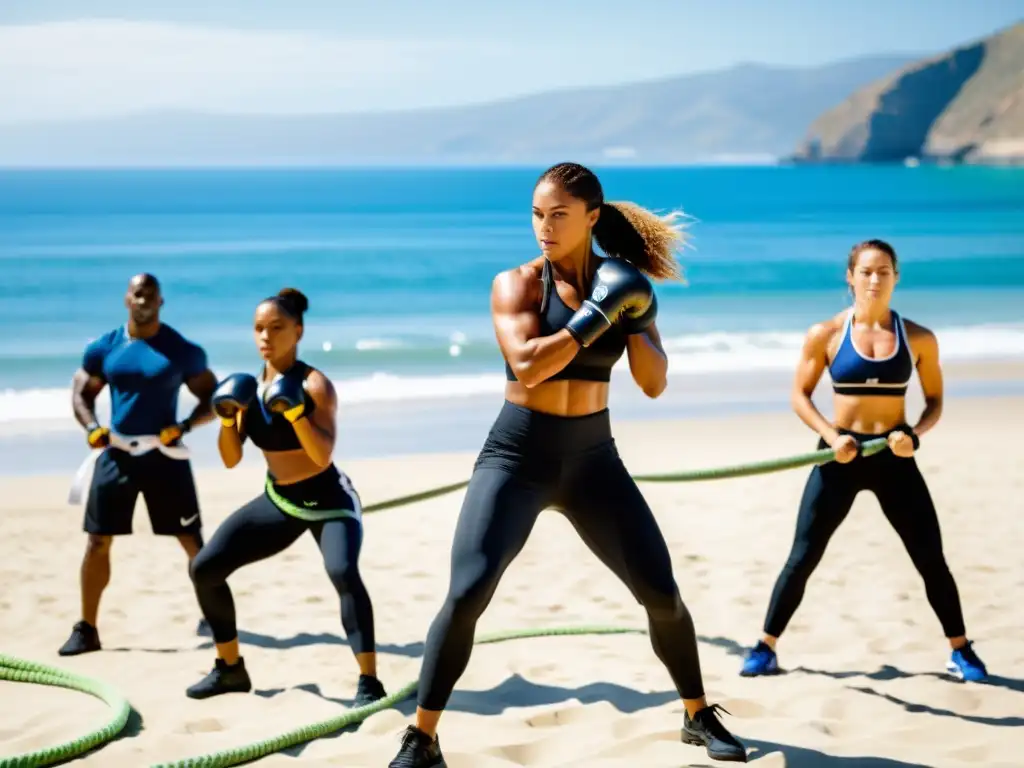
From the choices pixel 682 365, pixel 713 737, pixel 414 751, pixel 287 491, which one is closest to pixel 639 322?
pixel 713 737

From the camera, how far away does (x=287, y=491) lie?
564 cm

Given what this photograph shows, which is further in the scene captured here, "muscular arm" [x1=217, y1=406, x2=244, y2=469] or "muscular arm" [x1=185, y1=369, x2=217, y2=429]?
"muscular arm" [x1=185, y1=369, x2=217, y2=429]

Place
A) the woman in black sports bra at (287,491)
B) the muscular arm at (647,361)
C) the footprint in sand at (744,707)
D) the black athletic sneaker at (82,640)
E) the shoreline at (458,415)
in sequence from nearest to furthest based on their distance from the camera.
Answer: the muscular arm at (647,361) < the footprint in sand at (744,707) < the woman in black sports bra at (287,491) < the black athletic sneaker at (82,640) < the shoreline at (458,415)

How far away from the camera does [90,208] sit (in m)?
88.0

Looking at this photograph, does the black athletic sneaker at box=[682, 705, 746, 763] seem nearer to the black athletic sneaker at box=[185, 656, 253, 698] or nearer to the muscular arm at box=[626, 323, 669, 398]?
the muscular arm at box=[626, 323, 669, 398]

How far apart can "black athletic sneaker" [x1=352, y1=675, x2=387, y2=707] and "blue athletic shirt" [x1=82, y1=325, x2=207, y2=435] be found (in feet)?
5.70

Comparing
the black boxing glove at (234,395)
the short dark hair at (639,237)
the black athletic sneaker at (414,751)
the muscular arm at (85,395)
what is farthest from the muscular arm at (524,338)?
the muscular arm at (85,395)

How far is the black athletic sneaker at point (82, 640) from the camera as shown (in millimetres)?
6641

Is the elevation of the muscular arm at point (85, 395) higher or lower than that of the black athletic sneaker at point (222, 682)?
higher

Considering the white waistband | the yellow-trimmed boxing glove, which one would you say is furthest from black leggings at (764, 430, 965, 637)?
the yellow-trimmed boxing glove

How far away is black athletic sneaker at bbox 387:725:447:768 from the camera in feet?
14.8

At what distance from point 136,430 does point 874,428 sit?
339cm

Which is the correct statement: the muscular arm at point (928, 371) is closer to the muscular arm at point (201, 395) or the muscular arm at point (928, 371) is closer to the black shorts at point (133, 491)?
the muscular arm at point (201, 395)

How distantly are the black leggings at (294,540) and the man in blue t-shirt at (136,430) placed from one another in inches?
40.1
